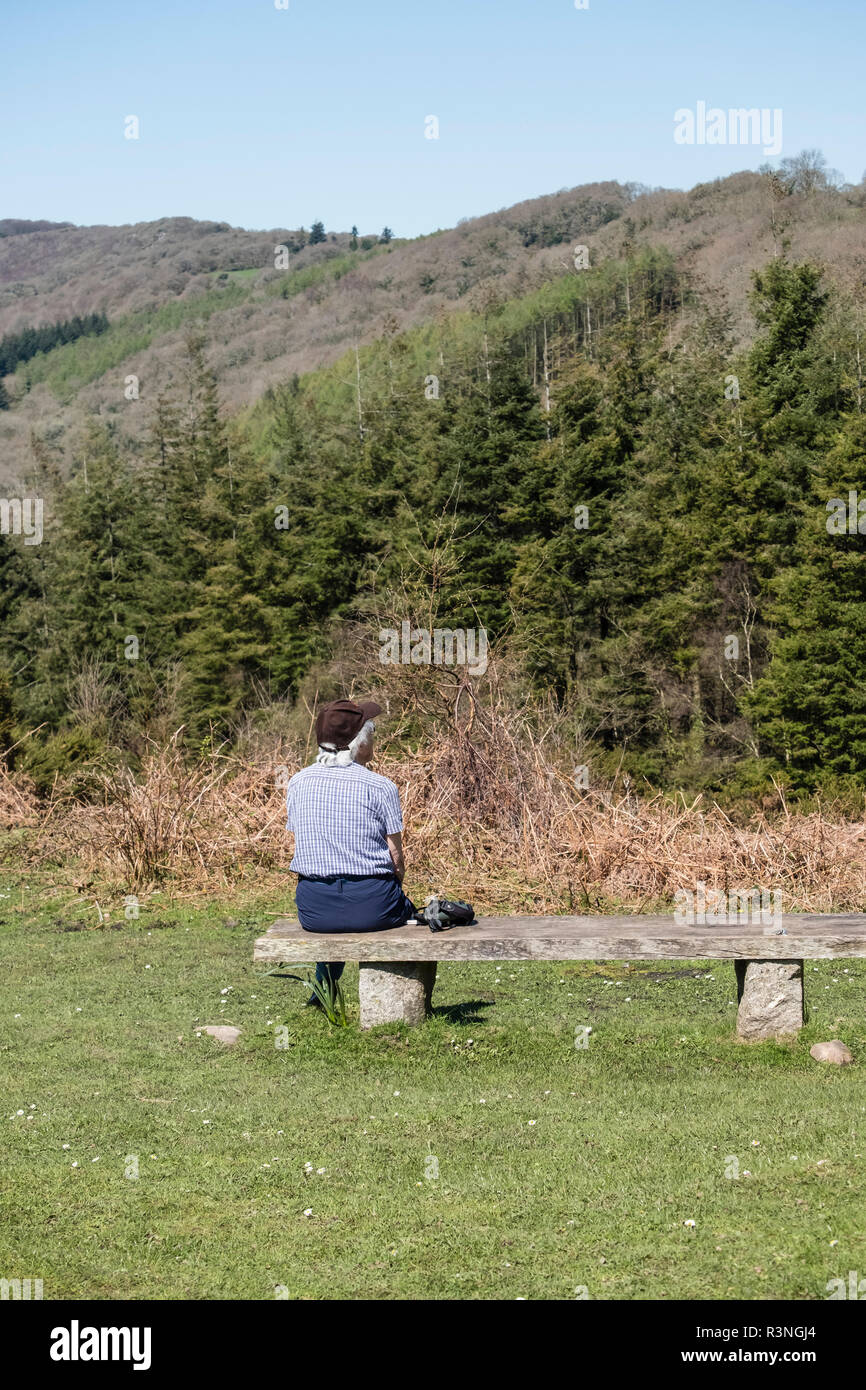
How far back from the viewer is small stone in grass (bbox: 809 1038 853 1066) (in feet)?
18.9

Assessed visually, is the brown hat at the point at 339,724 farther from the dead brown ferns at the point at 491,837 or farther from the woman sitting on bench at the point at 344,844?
the dead brown ferns at the point at 491,837

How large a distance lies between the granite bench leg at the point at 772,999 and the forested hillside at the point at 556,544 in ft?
91.8

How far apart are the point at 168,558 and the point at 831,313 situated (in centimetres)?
2823

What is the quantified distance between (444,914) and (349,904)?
443 millimetres

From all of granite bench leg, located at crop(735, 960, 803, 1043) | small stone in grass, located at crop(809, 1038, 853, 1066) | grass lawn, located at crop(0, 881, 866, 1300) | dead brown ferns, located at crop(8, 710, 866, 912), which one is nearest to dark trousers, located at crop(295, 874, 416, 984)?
grass lawn, located at crop(0, 881, 866, 1300)

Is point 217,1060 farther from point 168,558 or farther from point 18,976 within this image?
point 168,558

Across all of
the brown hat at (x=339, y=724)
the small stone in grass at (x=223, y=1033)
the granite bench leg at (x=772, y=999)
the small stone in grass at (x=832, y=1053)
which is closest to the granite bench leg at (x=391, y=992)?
the small stone in grass at (x=223, y=1033)

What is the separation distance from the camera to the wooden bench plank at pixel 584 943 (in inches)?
231

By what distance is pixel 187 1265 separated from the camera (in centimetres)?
380

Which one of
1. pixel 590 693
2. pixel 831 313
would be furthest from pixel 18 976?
pixel 831 313

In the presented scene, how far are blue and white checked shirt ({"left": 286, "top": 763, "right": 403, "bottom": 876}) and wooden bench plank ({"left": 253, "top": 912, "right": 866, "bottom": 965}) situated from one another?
0.33 m

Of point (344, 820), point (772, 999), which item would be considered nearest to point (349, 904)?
point (344, 820)

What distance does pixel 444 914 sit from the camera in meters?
6.25

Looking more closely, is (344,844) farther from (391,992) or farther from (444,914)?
(391,992)
